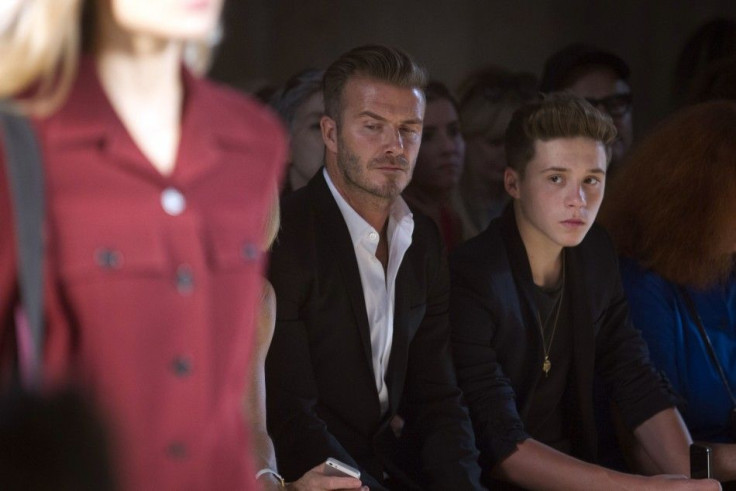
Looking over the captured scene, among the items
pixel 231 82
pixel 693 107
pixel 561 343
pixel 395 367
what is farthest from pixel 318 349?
pixel 693 107

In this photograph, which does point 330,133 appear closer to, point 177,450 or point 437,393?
point 437,393

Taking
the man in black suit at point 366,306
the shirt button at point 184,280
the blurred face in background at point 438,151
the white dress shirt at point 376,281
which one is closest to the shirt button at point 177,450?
the shirt button at point 184,280

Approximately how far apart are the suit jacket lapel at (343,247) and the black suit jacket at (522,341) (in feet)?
1.22

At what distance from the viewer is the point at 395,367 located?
2502mm

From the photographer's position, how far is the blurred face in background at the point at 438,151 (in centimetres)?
342

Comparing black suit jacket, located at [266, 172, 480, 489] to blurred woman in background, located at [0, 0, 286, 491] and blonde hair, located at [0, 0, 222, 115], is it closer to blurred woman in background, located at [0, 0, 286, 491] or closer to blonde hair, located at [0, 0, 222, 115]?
blurred woman in background, located at [0, 0, 286, 491]

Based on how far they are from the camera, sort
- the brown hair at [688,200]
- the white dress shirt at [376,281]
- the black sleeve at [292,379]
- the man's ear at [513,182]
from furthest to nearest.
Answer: the brown hair at [688,200] < the man's ear at [513,182] < the white dress shirt at [376,281] < the black sleeve at [292,379]

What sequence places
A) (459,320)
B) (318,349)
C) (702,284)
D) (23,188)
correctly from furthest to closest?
(702,284) < (459,320) < (318,349) < (23,188)

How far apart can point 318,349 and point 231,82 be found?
3.40 ft

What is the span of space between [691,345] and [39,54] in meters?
2.28

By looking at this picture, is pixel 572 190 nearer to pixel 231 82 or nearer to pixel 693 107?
pixel 693 107

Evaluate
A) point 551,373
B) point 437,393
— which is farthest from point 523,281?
point 437,393

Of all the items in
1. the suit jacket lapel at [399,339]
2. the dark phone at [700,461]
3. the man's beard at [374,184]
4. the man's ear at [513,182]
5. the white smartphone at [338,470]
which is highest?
the man's beard at [374,184]

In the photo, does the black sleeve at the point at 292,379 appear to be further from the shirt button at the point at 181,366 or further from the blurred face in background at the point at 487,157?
the blurred face in background at the point at 487,157
